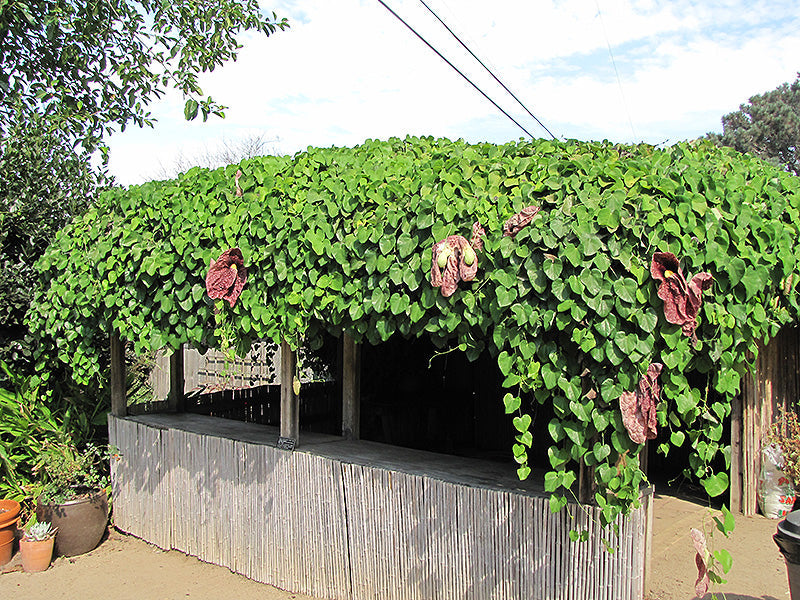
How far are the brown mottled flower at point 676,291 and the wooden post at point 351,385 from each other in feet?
A: 7.21

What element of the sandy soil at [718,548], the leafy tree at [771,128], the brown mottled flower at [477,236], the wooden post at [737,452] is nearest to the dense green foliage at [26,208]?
the brown mottled flower at [477,236]

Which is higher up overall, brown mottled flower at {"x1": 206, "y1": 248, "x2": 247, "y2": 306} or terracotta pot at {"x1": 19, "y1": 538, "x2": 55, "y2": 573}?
brown mottled flower at {"x1": 206, "y1": 248, "x2": 247, "y2": 306}

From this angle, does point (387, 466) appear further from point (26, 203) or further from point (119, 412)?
point (26, 203)

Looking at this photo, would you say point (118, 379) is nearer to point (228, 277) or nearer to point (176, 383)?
point (176, 383)

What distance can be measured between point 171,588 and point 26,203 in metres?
3.69

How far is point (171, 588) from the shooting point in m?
4.57

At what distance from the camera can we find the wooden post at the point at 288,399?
14.3 ft

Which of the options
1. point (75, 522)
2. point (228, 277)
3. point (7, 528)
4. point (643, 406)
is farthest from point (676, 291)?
point (7, 528)

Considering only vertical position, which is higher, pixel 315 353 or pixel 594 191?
pixel 594 191

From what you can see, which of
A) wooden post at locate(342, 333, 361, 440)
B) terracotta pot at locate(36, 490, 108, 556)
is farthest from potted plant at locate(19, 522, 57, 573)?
wooden post at locate(342, 333, 361, 440)

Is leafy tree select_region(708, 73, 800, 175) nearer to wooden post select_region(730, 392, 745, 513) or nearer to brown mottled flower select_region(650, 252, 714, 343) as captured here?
wooden post select_region(730, 392, 745, 513)

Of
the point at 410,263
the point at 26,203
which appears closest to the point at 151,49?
the point at 26,203

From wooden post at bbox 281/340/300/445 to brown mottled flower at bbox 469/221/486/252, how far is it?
1.80 metres

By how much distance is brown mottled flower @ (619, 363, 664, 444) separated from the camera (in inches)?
105
